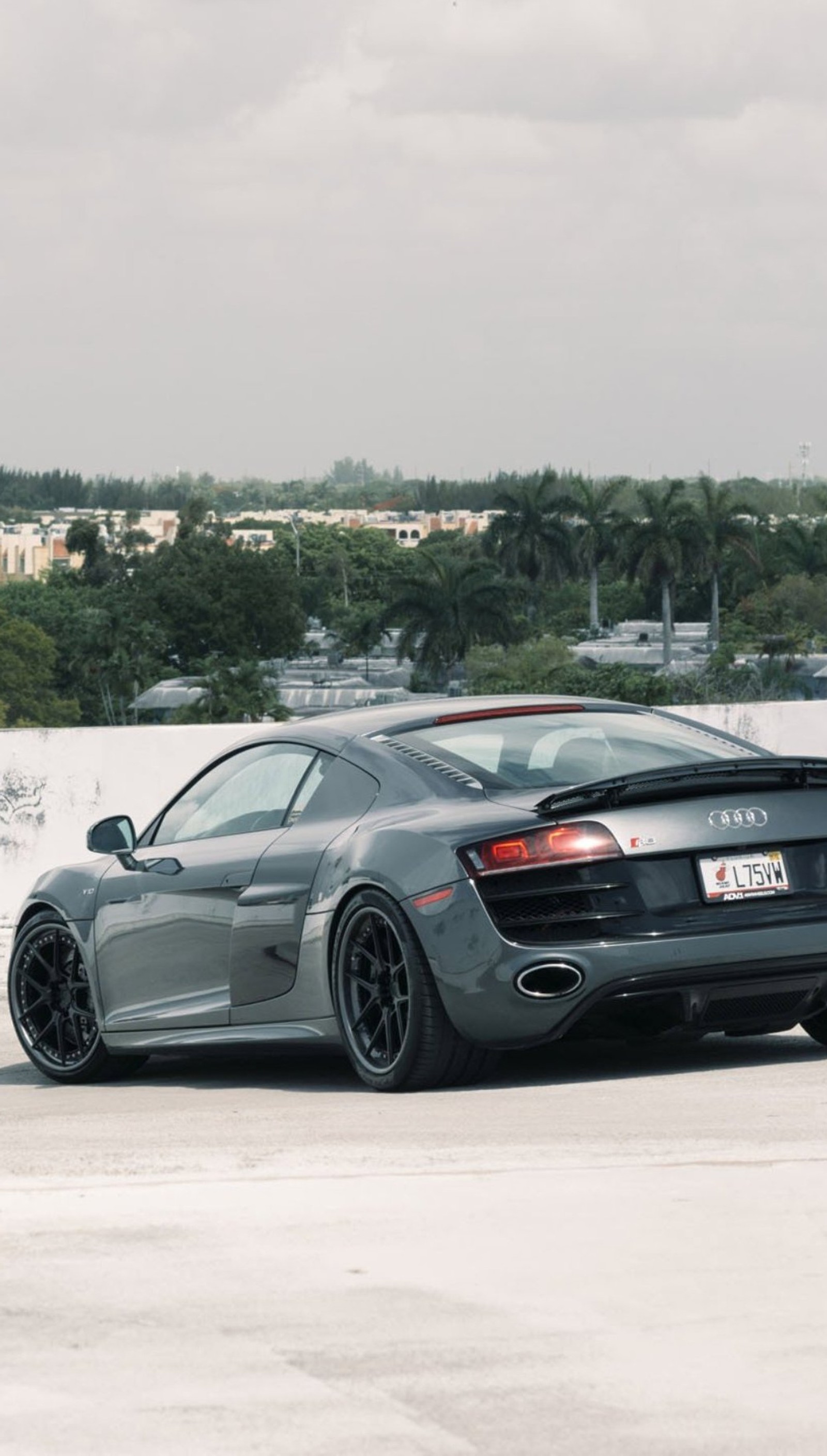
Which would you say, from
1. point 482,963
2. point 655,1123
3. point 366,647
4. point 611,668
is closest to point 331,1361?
point 655,1123

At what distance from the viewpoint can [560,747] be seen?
6.91 metres

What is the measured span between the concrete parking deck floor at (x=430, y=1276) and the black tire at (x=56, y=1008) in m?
1.68

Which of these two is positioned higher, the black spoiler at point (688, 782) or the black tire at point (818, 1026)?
the black spoiler at point (688, 782)

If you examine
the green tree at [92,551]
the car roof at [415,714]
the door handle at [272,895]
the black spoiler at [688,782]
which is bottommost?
the green tree at [92,551]

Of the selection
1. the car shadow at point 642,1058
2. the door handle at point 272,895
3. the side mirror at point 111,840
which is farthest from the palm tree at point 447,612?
the door handle at point 272,895

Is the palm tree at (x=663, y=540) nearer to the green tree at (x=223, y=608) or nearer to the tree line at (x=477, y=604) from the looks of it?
the tree line at (x=477, y=604)

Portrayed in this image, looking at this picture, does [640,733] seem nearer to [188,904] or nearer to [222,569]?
[188,904]

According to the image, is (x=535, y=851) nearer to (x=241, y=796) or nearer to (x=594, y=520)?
(x=241, y=796)

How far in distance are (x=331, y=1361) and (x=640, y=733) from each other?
386cm

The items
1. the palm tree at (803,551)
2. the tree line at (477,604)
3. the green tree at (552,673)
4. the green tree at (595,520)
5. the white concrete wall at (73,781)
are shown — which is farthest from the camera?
the palm tree at (803,551)

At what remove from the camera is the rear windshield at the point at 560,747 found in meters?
6.76

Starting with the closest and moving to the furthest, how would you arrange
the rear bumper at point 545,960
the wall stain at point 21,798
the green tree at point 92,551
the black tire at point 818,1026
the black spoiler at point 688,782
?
the rear bumper at point 545,960, the black spoiler at point 688,782, the black tire at point 818,1026, the wall stain at point 21,798, the green tree at point 92,551

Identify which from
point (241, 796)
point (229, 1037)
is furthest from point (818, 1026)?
point (241, 796)

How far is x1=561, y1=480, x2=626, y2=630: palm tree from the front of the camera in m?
155
